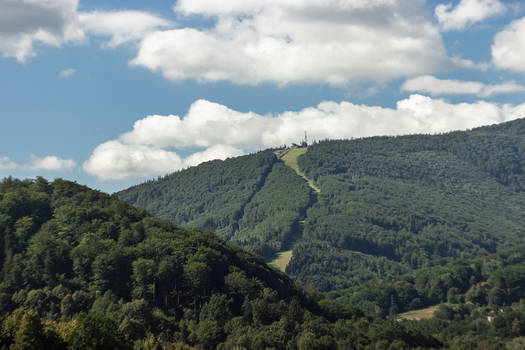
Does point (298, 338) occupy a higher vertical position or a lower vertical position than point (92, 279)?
lower

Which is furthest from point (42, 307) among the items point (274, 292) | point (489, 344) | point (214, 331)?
point (489, 344)

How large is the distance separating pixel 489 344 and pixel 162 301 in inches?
3880

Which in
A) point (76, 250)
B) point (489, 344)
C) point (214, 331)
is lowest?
point (489, 344)

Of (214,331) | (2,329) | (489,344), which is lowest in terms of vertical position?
(489,344)

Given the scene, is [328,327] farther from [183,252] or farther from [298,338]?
[183,252]

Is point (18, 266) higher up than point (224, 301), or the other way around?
point (18, 266)

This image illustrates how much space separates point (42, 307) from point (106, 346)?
70.5 m

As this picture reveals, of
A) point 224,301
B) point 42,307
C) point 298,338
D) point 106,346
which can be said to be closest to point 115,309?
point 42,307

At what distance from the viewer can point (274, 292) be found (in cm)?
18588

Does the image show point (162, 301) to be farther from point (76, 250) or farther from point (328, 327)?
point (328, 327)

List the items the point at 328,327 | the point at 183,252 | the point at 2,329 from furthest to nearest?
the point at 183,252, the point at 328,327, the point at 2,329

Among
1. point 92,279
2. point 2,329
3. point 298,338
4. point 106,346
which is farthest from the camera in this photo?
point 92,279

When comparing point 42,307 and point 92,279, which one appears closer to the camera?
point 42,307

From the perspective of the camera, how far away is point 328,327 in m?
167
